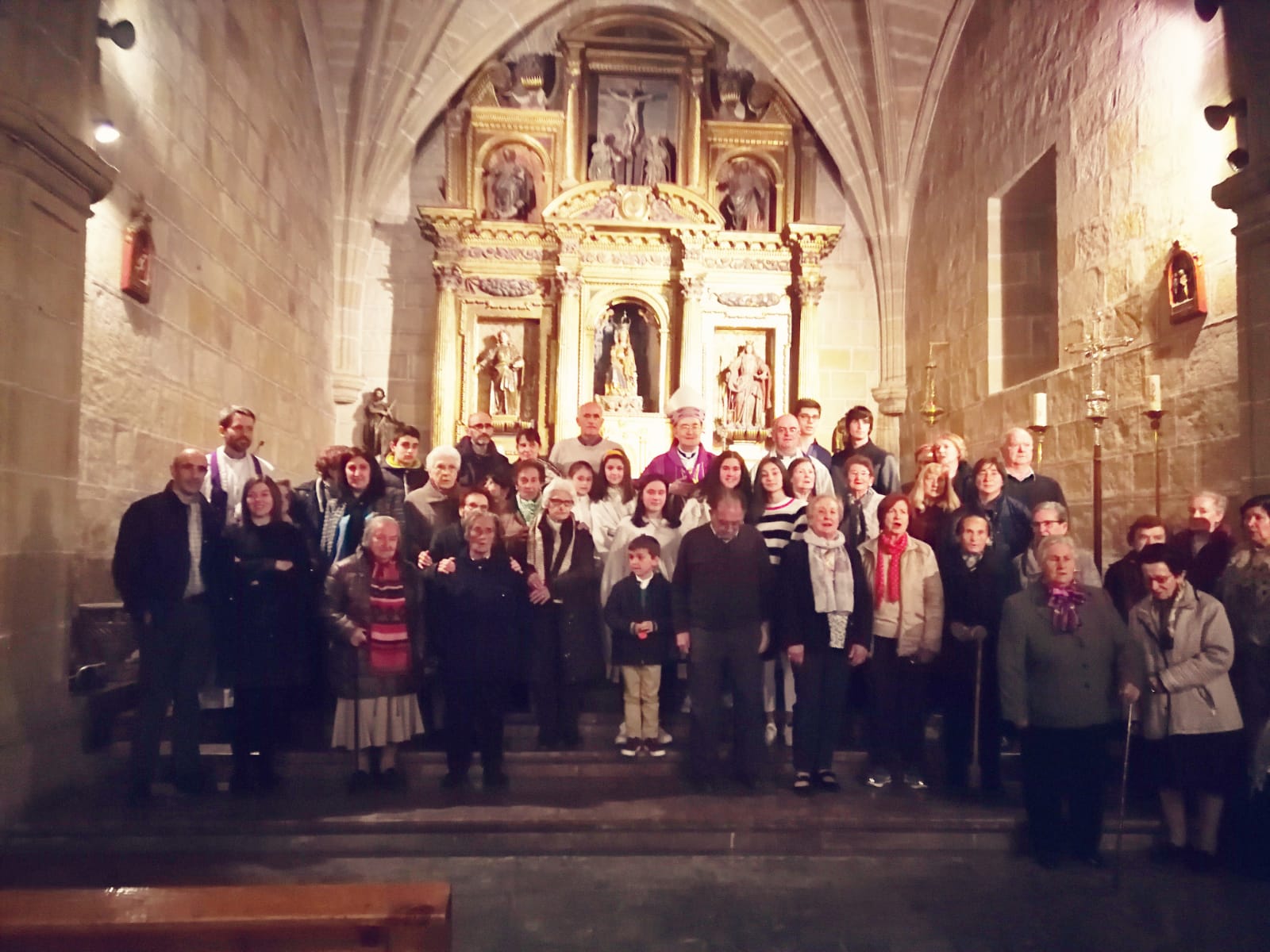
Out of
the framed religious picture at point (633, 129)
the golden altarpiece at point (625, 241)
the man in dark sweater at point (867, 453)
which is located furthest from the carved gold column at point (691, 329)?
the man in dark sweater at point (867, 453)

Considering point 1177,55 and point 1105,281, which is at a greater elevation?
point 1177,55

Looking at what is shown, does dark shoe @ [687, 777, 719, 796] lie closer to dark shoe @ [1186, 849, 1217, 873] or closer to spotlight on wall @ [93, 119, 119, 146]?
dark shoe @ [1186, 849, 1217, 873]

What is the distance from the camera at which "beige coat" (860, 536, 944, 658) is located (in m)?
4.20

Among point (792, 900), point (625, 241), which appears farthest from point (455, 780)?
point (625, 241)

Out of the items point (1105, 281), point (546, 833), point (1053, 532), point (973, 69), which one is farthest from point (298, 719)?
point (973, 69)

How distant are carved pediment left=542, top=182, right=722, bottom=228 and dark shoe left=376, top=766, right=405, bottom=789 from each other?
6.95m

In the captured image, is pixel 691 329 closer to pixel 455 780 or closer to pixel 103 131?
pixel 103 131

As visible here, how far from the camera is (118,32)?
4.73 m

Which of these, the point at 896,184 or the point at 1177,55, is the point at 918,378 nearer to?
the point at 896,184

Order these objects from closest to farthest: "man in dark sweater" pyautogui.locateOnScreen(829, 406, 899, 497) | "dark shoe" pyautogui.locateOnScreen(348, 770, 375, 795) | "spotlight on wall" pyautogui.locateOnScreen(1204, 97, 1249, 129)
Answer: "dark shoe" pyautogui.locateOnScreen(348, 770, 375, 795), "spotlight on wall" pyautogui.locateOnScreen(1204, 97, 1249, 129), "man in dark sweater" pyautogui.locateOnScreen(829, 406, 899, 497)

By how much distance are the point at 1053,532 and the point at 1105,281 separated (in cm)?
299

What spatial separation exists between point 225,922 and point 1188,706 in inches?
140

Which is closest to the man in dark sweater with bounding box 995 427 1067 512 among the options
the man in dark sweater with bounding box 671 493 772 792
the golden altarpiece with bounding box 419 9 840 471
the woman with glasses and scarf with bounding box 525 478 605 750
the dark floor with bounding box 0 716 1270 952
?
the dark floor with bounding box 0 716 1270 952

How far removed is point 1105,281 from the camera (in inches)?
249
